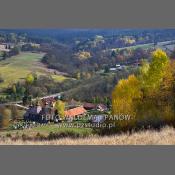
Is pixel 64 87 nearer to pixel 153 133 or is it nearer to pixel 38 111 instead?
pixel 38 111

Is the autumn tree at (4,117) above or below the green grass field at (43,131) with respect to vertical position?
above

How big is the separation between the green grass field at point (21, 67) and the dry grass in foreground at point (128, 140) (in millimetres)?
1363

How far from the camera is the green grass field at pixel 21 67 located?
1215cm

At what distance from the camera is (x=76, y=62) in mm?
12445

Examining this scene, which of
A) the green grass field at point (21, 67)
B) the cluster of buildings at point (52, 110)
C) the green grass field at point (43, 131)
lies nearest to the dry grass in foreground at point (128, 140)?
the green grass field at point (43, 131)

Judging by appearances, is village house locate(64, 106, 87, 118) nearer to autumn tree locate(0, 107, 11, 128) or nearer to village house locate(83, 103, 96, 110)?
village house locate(83, 103, 96, 110)

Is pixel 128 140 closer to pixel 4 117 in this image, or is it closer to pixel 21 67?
pixel 4 117

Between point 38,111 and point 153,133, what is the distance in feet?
8.36

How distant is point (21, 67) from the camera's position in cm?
1232

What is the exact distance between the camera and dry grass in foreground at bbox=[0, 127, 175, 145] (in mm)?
11586

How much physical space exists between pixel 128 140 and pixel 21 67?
288cm

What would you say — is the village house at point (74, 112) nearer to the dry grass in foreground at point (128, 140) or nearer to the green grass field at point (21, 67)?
the dry grass in foreground at point (128, 140)

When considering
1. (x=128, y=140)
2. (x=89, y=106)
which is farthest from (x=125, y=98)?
(x=128, y=140)

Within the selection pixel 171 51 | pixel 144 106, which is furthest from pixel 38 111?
pixel 171 51
